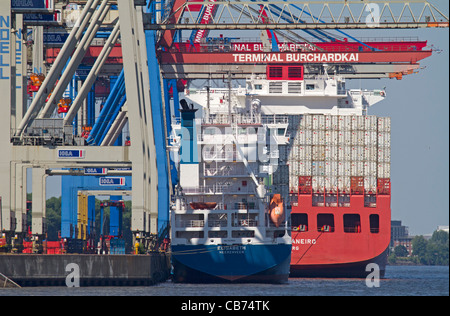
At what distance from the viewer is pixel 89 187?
76375 mm

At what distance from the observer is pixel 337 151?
→ 71.1m

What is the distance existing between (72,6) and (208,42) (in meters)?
13.6

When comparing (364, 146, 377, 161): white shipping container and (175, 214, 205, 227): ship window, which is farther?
(364, 146, 377, 161): white shipping container

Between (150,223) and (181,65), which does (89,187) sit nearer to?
(181,65)

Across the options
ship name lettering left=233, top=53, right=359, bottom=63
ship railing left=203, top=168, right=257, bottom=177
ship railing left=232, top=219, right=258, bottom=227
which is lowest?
ship railing left=232, top=219, right=258, bottom=227

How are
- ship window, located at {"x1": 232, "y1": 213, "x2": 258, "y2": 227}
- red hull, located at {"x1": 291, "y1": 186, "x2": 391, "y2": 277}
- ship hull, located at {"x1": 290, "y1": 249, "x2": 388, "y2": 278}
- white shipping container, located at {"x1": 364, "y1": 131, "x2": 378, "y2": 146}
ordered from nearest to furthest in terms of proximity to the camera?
1. ship window, located at {"x1": 232, "y1": 213, "x2": 258, "y2": 227}
2. ship hull, located at {"x1": 290, "y1": 249, "x2": 388, "y2": 278}
3. red hull, located at {"x1": 291, "y1": 186, "x2": 391, "y2": 277}
4. white shipping container, located at {"x1": 364, "y1": 131, "x2": 378, "y2": 146}

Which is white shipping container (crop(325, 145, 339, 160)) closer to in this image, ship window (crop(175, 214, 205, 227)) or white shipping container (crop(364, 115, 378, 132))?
white shipping container (crop(364, 115, 378, 132))

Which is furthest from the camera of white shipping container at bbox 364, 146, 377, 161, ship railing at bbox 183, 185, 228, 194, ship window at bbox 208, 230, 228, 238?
white shipping container at bbox 364, 146, 377, 161

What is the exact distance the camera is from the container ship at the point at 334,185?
70.3 metres

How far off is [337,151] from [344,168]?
1.26 meters

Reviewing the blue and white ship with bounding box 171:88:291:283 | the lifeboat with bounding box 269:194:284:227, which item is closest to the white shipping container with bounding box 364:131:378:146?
the blue and white ship with bounding box 171:88:291:283

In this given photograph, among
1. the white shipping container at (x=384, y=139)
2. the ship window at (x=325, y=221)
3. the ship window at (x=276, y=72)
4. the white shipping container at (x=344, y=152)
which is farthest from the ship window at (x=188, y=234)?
the white shipping container at (x=384, y=139)

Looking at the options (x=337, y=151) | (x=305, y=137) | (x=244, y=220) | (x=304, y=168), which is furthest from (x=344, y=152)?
(x=244, y=220)

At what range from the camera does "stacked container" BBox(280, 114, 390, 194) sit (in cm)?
7069
